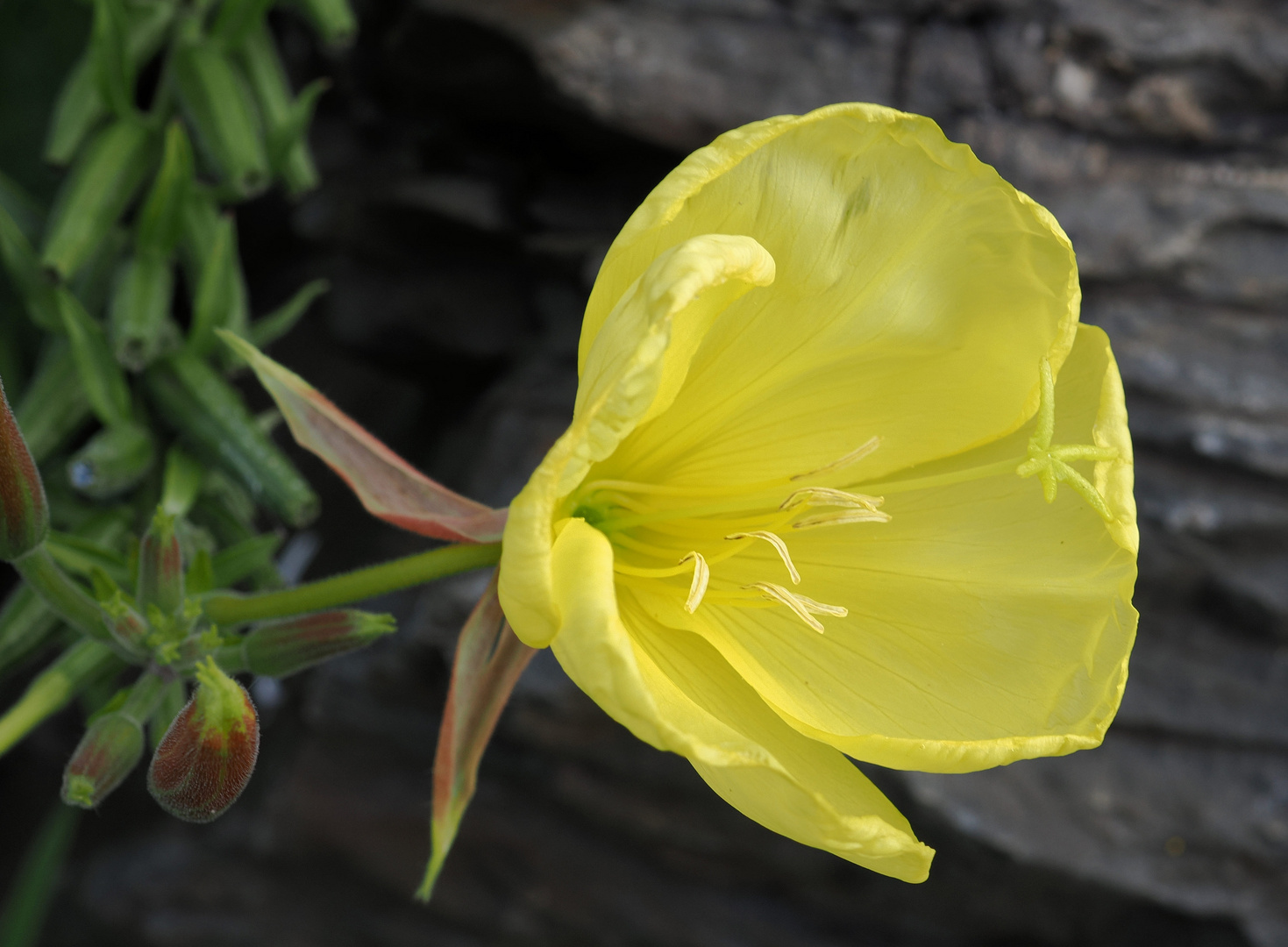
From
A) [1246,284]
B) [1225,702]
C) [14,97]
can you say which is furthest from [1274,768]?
[14,97]

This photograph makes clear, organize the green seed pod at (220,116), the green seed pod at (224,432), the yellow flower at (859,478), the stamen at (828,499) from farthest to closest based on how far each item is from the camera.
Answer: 1. the green seed pod at (220,116)
2. the green seed pod at (224,432)
3. the stamen at (828,499)
4. the yellow flower at (859,478)

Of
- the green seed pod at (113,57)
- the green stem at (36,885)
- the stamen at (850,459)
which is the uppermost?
the green seed pod at (113,57)

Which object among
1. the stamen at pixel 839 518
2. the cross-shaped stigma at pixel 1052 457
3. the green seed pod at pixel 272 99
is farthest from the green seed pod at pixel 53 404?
the cross-shaped stigma at pixel 1052 457

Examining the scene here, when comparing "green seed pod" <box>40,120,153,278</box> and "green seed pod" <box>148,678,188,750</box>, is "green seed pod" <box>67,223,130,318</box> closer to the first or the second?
"green seed pod" <box>40,120,153,278</box>

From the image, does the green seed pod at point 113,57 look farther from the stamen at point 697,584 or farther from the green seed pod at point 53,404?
the stamen at point 697,584

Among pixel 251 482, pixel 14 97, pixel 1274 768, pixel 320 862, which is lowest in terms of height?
pixel 320 862

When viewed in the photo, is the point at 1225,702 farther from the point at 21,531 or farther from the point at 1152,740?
the point at 21,531

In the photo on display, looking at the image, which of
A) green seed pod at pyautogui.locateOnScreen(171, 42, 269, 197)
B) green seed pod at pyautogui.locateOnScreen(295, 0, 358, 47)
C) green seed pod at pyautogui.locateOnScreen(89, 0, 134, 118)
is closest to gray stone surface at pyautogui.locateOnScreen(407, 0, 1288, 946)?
green seed pod at pyautogui.locateOnScreen(295, 0, 358, 47)
